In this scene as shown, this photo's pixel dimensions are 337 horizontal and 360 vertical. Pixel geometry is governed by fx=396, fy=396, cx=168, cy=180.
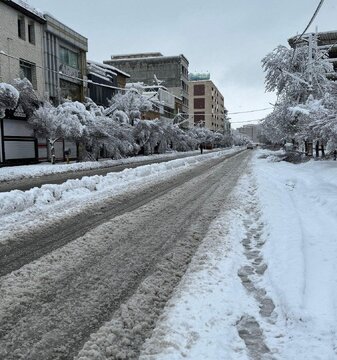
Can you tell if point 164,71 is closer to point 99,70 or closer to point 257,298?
point 99,70

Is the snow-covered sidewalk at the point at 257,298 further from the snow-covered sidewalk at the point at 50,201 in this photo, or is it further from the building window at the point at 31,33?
the building window at the point at 31,33

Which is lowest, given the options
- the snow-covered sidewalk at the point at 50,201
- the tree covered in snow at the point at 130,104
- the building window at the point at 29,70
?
the snow-covered sidewalk at the point at 50,201

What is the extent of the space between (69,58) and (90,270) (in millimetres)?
38136

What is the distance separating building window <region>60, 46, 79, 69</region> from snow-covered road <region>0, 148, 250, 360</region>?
1204 inches

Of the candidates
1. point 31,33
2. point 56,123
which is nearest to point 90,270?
point 56,123

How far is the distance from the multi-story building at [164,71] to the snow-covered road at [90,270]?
311 feet

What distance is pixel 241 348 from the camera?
3523 millimetres

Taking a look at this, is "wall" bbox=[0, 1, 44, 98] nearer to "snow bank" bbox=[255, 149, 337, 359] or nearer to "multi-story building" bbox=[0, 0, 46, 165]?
"multi-story building" bbox=[0, 0, 46, 165]

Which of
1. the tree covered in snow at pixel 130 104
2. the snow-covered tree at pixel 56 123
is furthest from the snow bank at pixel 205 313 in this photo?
the tree covered in snow at pixel 130 104

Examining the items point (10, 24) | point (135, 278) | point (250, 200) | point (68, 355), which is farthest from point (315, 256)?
point (10, 24)

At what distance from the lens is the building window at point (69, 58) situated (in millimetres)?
38656

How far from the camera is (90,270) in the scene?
5.55 m

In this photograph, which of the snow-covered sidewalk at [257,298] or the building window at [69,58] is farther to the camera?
the building window at [69,58]

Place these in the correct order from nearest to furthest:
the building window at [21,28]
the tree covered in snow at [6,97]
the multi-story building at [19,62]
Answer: the tree covered in snow at [6,97], the multi-story building at [19,62], the building window at [21,28]
